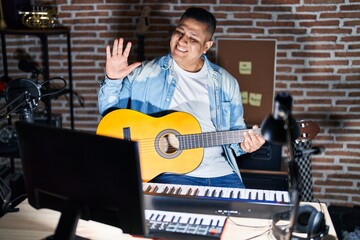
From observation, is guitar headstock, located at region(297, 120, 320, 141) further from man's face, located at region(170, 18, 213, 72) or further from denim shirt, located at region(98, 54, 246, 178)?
man's face, located at region(170, 18, 213, 72)

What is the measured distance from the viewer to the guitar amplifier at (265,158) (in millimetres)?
3551

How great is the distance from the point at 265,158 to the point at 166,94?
1251 millimetres

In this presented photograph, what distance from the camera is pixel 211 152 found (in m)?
2.62

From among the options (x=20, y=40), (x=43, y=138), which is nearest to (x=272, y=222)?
(x=43, y=138)

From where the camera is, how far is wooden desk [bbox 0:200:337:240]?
5.52ft

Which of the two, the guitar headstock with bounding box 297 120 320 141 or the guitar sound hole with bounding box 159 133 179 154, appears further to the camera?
the guitar sound hole with bounding box 159 133 179 154

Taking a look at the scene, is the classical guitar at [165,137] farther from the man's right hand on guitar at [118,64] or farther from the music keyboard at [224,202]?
the music keyboard at [224,202]

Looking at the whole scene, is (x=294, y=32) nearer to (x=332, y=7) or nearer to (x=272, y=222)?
(x=332, y=7)

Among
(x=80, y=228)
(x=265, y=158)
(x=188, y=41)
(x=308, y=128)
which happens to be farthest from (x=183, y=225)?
(x=265, y=158)

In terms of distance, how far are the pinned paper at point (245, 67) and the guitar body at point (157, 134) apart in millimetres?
1576

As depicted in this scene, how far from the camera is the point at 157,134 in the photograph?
2.48 m

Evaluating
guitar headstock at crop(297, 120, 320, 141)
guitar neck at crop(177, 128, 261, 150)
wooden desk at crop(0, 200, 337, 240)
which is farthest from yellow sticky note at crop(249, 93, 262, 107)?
wooden desk at crop(0, 200, 337, 240)

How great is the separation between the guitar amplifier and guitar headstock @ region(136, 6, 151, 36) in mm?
1348

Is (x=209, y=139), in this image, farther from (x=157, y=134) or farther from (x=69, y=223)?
(x=69, y=223)
